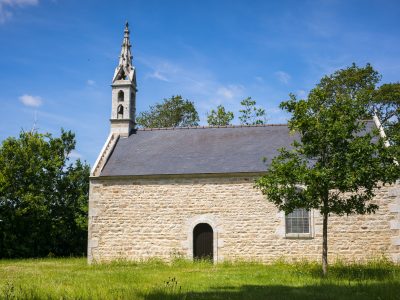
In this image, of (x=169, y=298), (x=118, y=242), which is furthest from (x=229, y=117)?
(x=169, y=298)

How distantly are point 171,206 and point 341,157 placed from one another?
7.83 m

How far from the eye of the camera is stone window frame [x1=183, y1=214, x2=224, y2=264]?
699 inches

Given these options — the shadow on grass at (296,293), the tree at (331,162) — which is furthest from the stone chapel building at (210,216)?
the shadow on grass at (296,293)

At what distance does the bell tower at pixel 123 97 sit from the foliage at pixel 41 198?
215 inches

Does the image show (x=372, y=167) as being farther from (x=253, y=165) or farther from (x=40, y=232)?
(x=40, y=232)

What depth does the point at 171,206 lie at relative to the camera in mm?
18344

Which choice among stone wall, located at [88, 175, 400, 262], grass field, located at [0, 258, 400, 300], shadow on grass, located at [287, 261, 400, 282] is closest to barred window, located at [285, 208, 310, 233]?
stone wall, located at [88, 175, 400, 262]

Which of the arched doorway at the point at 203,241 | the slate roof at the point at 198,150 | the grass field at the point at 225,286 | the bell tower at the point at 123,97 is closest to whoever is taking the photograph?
the grass field at the point at 225,286

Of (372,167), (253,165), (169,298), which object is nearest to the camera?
(169,298)

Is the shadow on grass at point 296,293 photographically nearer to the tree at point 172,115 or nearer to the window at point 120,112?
the window at point 120,112

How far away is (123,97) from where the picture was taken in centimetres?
2300

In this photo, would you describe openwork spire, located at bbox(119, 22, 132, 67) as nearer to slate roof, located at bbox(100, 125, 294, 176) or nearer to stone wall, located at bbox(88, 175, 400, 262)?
slate roof, located at bbox(100, 125, 294, 176)

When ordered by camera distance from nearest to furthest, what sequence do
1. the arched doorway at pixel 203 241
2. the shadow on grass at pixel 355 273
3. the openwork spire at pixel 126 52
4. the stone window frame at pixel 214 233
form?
1. the shadow on grass at pixel 355 273
2. the stone window frame at pixel 214 233
3. the arched doorway at pixel 203 241
4. the openwork spire at pixel 126 52

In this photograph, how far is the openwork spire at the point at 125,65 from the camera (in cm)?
2323
